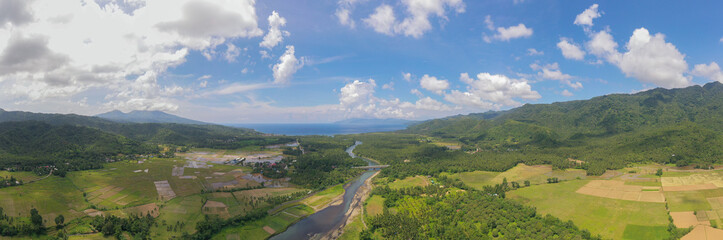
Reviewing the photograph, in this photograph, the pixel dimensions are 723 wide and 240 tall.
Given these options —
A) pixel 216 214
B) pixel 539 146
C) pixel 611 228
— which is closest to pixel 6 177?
pixel 216 214

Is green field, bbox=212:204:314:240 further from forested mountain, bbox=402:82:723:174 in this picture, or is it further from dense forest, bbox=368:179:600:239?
forested mountain, bbox=402:82:723:174

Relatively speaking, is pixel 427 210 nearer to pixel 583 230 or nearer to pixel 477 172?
pixel 583 230

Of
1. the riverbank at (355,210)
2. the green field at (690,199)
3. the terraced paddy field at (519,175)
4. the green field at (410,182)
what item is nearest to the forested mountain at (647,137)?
the terraced paddy field at (519,175)

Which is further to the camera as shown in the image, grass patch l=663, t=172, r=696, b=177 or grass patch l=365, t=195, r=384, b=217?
grass patch l=663, t=172, r=696, b=177

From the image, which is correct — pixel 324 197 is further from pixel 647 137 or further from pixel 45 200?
pixel 647 137

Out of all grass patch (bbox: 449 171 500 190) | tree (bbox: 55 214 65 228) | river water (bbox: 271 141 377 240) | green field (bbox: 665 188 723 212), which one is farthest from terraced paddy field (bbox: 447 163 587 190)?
tree (bbox: 55 214 65 228)
